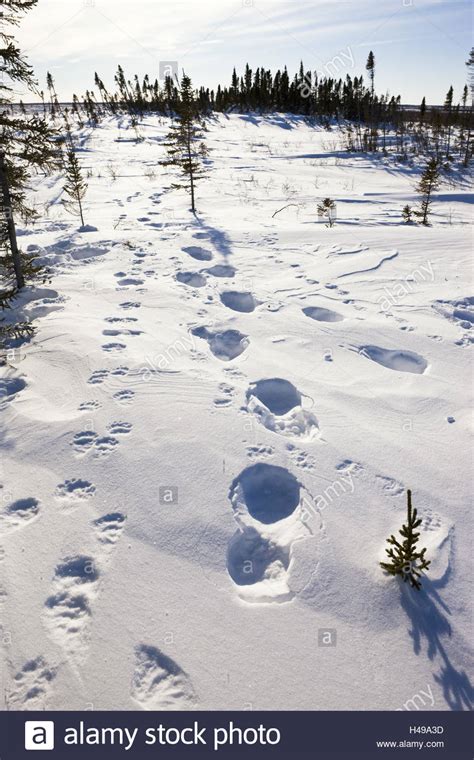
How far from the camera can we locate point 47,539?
3.88 metres

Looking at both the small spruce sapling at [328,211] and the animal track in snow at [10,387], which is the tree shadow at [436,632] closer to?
the animal track in snow at [10,387]

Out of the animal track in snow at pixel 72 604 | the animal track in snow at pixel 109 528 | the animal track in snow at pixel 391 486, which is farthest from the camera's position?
the animal track in snow at pixel 391 486

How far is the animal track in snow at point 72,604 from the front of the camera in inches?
125

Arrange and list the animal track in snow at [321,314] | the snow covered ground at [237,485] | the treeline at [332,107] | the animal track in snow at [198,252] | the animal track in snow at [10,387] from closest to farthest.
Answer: the snow covered ground at [237,485] < the animal track in snow at [10,387] < the animal track in snow at [321,314] < the animal track in snow at [198,252] < the treeline at [332,107]

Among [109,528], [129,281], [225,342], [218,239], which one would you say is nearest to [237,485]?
[109,528]

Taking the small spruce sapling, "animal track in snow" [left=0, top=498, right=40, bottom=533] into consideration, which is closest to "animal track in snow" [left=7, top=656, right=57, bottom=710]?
"animal track in snow" [left=0, top=498, right=40, bottom=533]

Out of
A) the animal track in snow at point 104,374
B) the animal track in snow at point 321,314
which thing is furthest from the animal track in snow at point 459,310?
the animal track in snow at point 104,374

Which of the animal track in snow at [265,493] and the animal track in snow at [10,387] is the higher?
the animal track in snow at [10,387]

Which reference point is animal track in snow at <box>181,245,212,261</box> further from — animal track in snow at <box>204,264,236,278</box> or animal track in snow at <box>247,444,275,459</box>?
animal track in snow at <box>247,444,275,459</box>

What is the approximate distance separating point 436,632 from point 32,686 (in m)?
3.00

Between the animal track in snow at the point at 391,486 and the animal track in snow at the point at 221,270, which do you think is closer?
the animal track in snow at the point at 391,486
